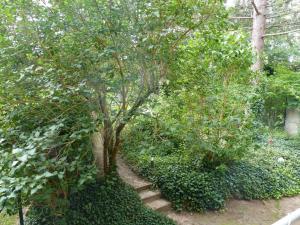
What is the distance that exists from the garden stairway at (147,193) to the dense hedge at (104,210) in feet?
1.10

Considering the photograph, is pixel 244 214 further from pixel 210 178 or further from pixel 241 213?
pixel 210 178

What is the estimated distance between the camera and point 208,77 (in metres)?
4.14

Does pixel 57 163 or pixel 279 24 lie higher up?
pixel 279 24

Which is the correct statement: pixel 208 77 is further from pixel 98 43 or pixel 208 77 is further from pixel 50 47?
pixel 50 47

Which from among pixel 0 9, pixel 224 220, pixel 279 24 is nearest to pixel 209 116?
pixel 224 220

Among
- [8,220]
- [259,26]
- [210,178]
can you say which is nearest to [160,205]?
[210,178]

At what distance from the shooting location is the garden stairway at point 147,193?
436 cm

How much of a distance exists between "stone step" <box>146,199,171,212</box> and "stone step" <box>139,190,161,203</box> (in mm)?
62

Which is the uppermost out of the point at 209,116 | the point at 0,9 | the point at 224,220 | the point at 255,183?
the point at 0,9

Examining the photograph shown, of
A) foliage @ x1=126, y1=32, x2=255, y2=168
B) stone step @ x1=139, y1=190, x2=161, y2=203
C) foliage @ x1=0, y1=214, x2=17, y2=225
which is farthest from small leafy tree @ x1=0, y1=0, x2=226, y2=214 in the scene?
stone step @ x1=139, y1=190, x2=161, y2=203

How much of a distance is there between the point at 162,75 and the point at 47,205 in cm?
219

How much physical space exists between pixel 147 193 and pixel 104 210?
3.72ft

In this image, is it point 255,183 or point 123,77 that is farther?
point 255,183

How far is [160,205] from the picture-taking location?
14.3 feet
